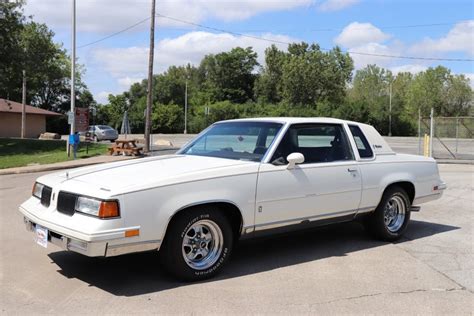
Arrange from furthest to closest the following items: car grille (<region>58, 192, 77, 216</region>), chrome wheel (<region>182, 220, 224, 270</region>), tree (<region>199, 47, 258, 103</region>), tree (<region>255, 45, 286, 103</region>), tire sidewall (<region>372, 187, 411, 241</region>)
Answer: tree (<region>199, 47, 258, 103</region>) < tree (<region>255, 45, 286, 103</region>) < tire sidewall (<region>372, 187, 411, 241</region>) < chrome wheel (<region>182, 220, 224, 270</region>) < car grille (<region>58, 192, 77, 216</region>)

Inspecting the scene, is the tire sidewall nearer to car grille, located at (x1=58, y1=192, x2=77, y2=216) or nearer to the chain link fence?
car grille, located at (x1=58, y1=192, x2=77, y2=216)

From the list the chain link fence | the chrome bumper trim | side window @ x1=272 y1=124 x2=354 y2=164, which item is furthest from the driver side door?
the chain link fence

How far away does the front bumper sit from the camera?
4.38 metres

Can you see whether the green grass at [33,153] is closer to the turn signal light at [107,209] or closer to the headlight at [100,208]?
the headlight at [100,208]

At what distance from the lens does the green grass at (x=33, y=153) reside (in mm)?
21305

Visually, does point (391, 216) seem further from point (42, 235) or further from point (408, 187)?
point (42, 235)

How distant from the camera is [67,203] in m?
4.78

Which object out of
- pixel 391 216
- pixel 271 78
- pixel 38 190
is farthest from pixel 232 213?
pixel 271 78

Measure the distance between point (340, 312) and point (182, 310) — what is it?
1.34 metres

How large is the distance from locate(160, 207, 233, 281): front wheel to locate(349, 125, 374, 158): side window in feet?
7.60

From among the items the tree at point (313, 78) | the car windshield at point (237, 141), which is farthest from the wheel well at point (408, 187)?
the tree at point (313, 78)

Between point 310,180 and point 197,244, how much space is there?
154 cm

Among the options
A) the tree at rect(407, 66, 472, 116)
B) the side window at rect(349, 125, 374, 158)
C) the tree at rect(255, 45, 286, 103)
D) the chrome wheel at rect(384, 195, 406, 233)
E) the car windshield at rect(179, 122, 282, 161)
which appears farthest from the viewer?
the tree at rect(255, 45, 286, 103)

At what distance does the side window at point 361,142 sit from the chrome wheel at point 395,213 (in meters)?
0.76
